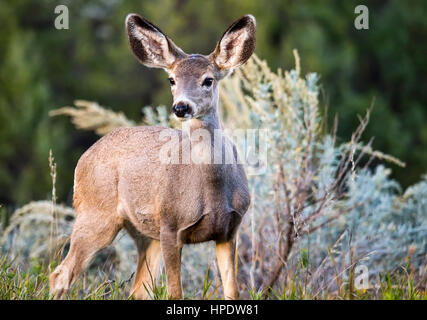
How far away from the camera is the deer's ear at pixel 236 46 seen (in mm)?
5125

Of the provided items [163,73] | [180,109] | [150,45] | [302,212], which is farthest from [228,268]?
[163,73]

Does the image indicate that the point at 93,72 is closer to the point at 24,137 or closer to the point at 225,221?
the point at 24,137

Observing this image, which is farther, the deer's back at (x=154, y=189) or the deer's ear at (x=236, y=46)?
the deer's ear at (x=236, y=46)

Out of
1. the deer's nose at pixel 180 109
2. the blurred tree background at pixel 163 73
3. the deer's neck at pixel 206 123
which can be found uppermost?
the blurred tree background at pixel 163 73

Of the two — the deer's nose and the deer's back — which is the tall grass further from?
the deer's nose

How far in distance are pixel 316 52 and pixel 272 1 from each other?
3534 mm

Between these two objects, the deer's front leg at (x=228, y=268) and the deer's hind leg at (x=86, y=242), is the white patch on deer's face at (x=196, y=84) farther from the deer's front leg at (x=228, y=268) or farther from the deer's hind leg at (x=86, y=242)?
the deer's hind leg at (x=86, y=242)

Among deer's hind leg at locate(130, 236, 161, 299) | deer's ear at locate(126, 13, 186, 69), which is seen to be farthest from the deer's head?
deer's hind leg at locate(130, 236, 161, 299)

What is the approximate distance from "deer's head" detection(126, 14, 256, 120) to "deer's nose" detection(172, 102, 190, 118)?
190 mm

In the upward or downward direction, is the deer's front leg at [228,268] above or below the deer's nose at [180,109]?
below

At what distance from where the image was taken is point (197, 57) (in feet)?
16.8

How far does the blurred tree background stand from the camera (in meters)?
20.4

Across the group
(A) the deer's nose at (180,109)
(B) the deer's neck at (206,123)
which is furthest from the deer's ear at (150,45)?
(A) the deer's nose at (180,109)
